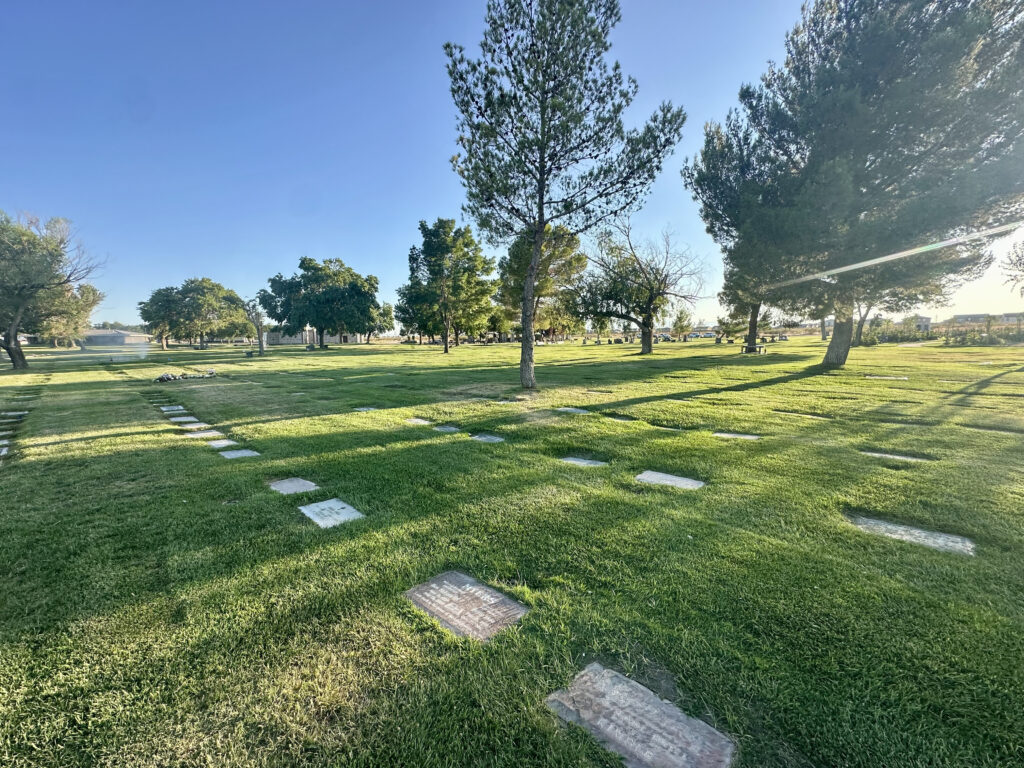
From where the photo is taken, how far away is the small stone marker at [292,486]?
3035mm

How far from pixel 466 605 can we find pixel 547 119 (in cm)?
851

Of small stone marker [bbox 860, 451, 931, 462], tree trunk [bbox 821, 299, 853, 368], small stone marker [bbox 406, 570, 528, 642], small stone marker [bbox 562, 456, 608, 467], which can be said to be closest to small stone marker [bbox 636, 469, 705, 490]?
small stone marker [bbox 562, 456, 608, 467]

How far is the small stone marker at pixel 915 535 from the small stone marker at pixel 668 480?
3.10 feet

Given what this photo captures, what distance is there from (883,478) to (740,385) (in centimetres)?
659

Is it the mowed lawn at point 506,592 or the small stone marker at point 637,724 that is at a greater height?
the mowed lawn at point 506,592

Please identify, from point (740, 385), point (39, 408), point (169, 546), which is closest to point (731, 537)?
point (169, 546)

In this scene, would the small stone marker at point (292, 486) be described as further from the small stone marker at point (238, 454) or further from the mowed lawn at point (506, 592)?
the small stone marker at point (238, 454)

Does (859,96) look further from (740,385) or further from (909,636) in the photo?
(909,636)

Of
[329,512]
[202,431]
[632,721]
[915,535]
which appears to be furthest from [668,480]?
[202,431]

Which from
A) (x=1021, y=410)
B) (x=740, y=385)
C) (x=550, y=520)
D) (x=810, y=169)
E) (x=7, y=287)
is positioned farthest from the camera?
(x=7, y=287)

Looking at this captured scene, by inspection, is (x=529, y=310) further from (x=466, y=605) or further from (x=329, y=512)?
(x=466, y=605)

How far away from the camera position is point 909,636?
4.83ft

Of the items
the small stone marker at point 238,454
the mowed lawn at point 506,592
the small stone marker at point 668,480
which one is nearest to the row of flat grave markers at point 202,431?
the small stone marker at point 238,454

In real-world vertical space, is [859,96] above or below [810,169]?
above
